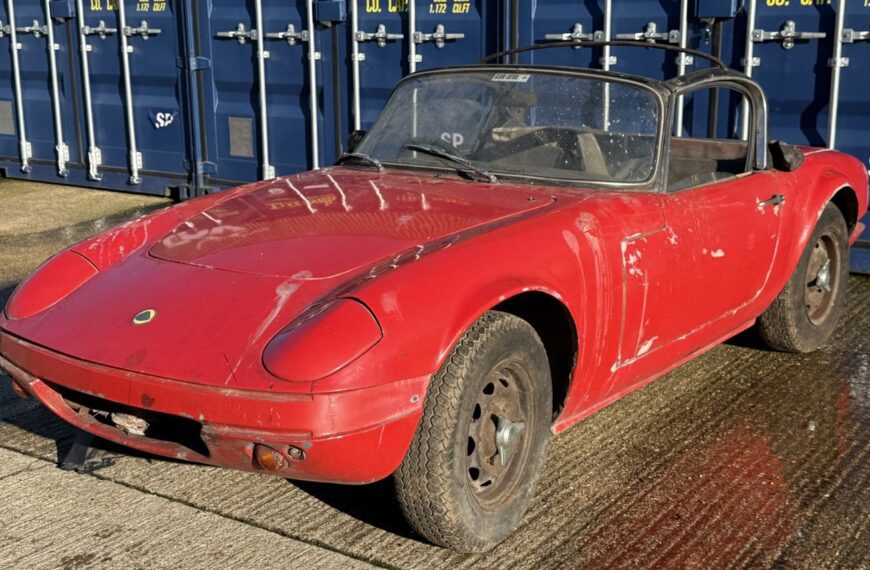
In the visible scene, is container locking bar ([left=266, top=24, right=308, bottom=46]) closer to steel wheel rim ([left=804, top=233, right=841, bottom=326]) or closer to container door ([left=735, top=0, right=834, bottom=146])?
container door ([left=735, top=0, right=834, bottom=146])

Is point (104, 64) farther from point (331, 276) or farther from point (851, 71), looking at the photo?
point (331, 276)

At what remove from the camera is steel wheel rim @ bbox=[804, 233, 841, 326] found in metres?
5.41

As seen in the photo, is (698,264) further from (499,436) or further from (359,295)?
(359,295)

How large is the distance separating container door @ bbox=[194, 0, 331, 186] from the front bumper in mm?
5941

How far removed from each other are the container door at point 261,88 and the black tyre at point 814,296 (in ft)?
15.5

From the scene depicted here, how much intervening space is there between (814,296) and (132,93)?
7086 millimetres

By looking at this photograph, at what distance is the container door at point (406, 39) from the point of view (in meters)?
8.16

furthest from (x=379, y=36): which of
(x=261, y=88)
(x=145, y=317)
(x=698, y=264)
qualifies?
(x=145, y=317)

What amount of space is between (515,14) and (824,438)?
175 inches

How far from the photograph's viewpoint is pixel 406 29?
8.52 metres

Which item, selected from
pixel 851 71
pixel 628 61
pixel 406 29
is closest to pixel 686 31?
pixel 628 61

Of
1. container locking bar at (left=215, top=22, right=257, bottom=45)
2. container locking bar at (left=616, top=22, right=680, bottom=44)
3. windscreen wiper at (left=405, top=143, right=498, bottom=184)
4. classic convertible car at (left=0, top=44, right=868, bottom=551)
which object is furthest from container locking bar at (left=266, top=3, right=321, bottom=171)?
windscreen wiper at (left=405, top=143, right=498, bottom=184)

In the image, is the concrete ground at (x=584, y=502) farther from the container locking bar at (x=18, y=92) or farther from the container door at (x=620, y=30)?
the container locking bar at (x=18, y=92)

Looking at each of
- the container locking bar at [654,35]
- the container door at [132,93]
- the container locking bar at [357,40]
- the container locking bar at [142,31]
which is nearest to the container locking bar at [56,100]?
the container door at [132,93]
